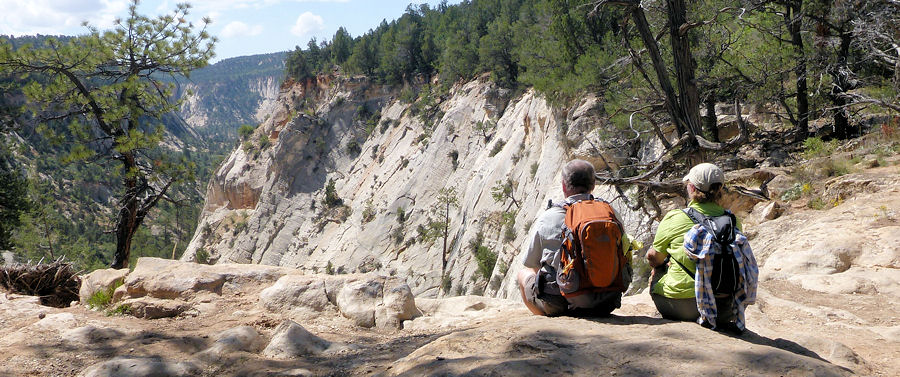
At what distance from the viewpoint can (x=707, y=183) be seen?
3.19 meters

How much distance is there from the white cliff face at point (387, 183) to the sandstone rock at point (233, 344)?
923 centimetres

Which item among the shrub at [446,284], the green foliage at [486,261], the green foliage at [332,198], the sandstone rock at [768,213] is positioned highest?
the sandstone rock at [768,213]

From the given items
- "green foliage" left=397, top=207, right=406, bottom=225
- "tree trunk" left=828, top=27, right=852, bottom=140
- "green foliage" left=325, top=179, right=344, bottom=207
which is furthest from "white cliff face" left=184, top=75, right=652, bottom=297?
"tree trunk" left=828, top=27, right=852, bottom=140

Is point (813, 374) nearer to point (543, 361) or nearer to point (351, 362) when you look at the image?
point (543, 361)

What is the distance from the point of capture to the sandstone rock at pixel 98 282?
18.1 ft

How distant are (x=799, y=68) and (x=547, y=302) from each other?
26.9 ft

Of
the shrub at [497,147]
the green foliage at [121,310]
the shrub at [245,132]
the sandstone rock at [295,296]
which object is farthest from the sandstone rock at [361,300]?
the shrub at [245,132]

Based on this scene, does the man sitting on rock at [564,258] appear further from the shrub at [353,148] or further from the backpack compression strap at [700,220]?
the shrub at [353,148]

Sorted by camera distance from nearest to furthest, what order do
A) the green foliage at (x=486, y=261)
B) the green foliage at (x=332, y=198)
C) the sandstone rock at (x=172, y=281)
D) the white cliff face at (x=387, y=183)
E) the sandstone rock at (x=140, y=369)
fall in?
1. the sandstone rock at (x=140, y=369)
2. the sandstone rock at (x=172, y=281)
3. the green foliage at (x=486, y=261)
4. the white cliff face at (x=387, y=183)
5. the green foliage at (x=332, y=198)

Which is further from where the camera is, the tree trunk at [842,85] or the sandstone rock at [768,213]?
the tree trunk at [842,85]

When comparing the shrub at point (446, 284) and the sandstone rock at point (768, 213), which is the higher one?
the sandstone rock at point (768, 213)

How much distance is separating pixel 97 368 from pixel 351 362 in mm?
1442

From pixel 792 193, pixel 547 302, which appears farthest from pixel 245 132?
pixel 547 302

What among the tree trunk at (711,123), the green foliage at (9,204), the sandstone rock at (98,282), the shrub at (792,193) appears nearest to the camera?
the sandstone rock at (98,282)
